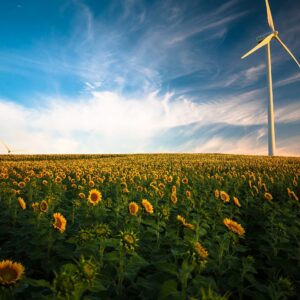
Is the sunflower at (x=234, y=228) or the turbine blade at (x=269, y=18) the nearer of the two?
the sunflower at (x=234, y=228)

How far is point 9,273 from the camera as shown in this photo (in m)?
2.47

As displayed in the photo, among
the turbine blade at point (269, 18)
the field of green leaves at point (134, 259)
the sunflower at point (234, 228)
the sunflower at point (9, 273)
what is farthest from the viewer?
the turbine blade at point (269, 18)

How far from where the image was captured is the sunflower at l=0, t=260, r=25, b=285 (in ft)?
7.92

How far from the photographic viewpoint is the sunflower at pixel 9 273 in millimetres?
2414

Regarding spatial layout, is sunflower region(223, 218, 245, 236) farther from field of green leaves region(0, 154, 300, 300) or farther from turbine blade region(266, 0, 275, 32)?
turbine blade region(266, 0, 275, 32)

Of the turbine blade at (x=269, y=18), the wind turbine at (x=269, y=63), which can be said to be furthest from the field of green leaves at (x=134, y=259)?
the turbine blade at (x=269, y=18)

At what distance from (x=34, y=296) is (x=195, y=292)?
1.53 meters

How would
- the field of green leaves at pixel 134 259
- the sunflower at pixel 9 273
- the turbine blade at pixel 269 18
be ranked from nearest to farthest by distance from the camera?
the sunflower at pixel 9 273, the field of green leaves at pixel 134 259, the turbine blade at pixel 269 18

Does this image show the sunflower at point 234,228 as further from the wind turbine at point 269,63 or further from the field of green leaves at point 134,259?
the wind turbine at point 269,63

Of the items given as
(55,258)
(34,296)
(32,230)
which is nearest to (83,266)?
(34,296)

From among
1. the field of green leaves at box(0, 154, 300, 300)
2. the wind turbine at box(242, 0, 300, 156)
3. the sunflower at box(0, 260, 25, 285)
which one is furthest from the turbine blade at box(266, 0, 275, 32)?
the sunflower at box(0, 260, 25, 285)

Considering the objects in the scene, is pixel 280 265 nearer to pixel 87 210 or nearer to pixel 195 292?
pixel 195 292

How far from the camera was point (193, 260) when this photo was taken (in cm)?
302

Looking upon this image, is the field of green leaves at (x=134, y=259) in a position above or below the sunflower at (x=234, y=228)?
below
